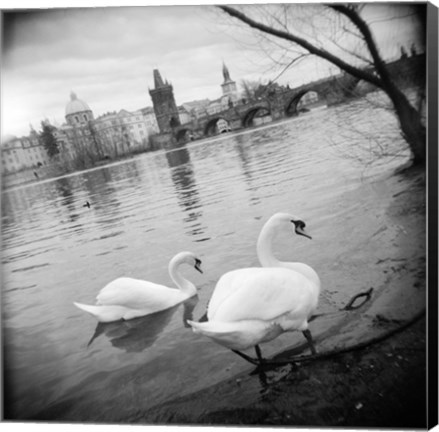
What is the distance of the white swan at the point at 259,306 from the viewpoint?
1.96 meters

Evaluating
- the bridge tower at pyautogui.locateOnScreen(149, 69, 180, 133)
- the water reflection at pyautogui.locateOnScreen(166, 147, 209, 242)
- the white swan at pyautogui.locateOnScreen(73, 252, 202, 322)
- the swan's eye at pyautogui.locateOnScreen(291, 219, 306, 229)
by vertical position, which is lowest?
the white swan at pyautogui.locateOnScreen(73, 252, 202, 322)

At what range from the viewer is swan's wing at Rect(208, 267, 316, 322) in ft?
6.49

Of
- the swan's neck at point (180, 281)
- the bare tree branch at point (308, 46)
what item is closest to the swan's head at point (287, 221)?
the swan's neck at point (180, 281)

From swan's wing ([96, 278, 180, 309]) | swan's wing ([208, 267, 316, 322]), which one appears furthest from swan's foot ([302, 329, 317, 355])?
swan's wing ([96, 278, 180, 309])

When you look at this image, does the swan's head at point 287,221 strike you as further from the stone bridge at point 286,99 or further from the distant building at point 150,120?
the distant building at point 150,120

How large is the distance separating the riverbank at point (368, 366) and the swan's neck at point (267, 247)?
33 cm

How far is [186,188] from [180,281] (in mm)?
531

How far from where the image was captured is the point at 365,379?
2.17 m

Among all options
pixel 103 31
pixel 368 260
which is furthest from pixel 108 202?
pixel 368 260

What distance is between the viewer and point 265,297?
2.00 metres

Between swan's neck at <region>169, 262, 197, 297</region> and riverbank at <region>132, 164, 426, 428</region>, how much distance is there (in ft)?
1.67

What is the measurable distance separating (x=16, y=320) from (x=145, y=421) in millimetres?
921

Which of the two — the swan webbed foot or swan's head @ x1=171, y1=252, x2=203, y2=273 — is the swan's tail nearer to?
swan's head @ x1=171, y1=252, x2=203, y2=273

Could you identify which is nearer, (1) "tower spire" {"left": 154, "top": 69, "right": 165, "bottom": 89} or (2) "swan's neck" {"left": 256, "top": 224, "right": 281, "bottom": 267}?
(2) "swan's neck" {"left": 256, "top": 224, "right": 281, "bottom": 267}
